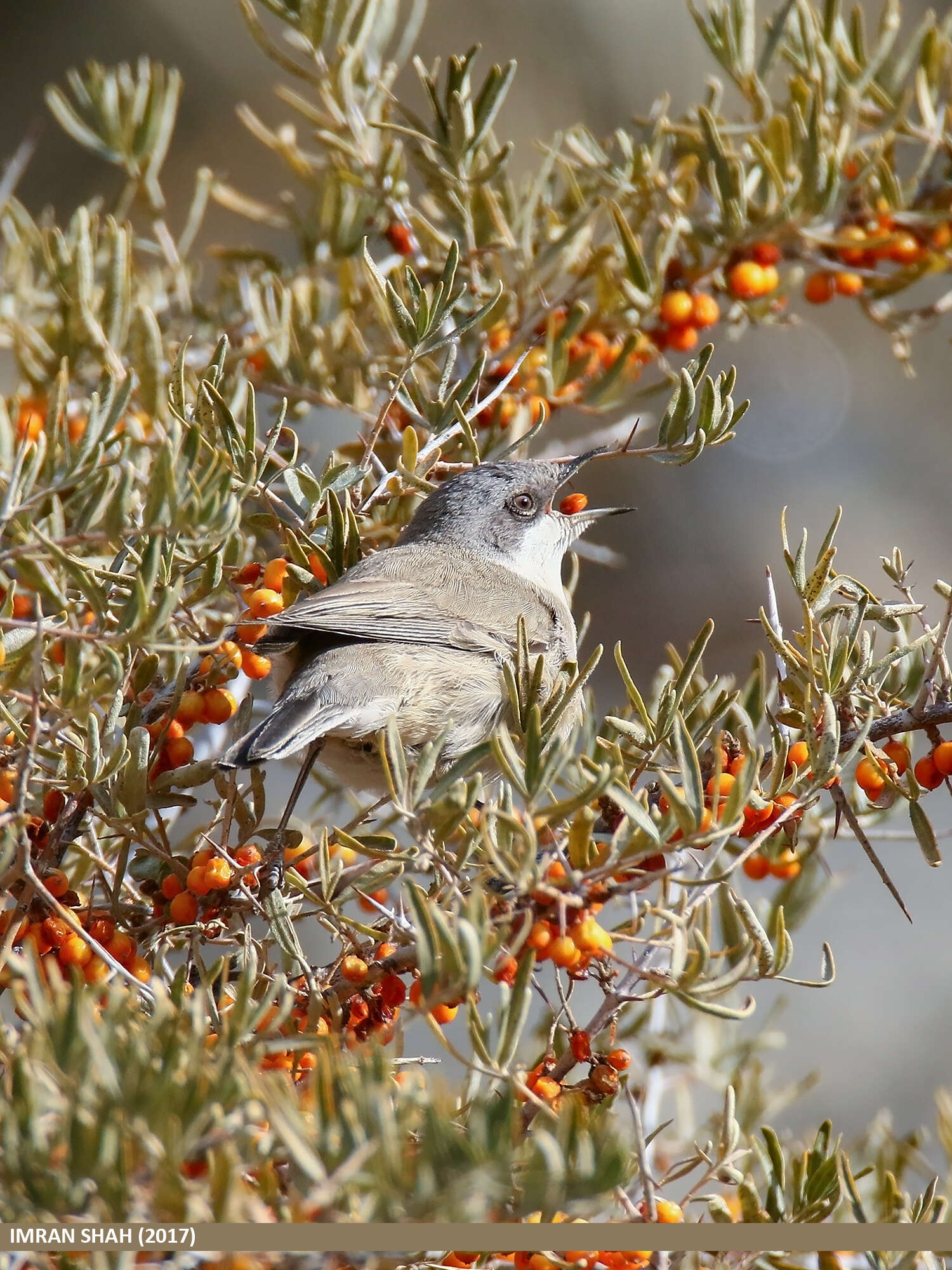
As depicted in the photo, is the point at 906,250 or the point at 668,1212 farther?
the point at 906,250

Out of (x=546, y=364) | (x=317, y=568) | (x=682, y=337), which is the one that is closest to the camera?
(x=317, y=568)

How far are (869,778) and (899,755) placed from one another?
5 cm

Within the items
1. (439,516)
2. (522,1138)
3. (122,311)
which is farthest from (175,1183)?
(439,516)

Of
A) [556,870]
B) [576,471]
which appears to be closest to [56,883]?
[556,870]

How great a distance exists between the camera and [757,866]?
194cm

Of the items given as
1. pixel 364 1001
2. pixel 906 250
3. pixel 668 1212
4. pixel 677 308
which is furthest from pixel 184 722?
pixel 906 250

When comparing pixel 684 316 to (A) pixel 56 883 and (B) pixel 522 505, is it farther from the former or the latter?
(A) pixel 56 883

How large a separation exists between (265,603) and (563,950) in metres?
0.75

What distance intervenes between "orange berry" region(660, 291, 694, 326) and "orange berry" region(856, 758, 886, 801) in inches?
40.7

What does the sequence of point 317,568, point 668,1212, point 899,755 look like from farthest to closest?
point 317,568
point 899,755
point 668,1212

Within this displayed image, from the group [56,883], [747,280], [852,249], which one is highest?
[852,249]

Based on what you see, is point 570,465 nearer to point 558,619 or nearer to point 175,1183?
point 558,619

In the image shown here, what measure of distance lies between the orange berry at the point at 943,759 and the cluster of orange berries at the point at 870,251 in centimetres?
121

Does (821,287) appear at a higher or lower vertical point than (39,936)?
higher
